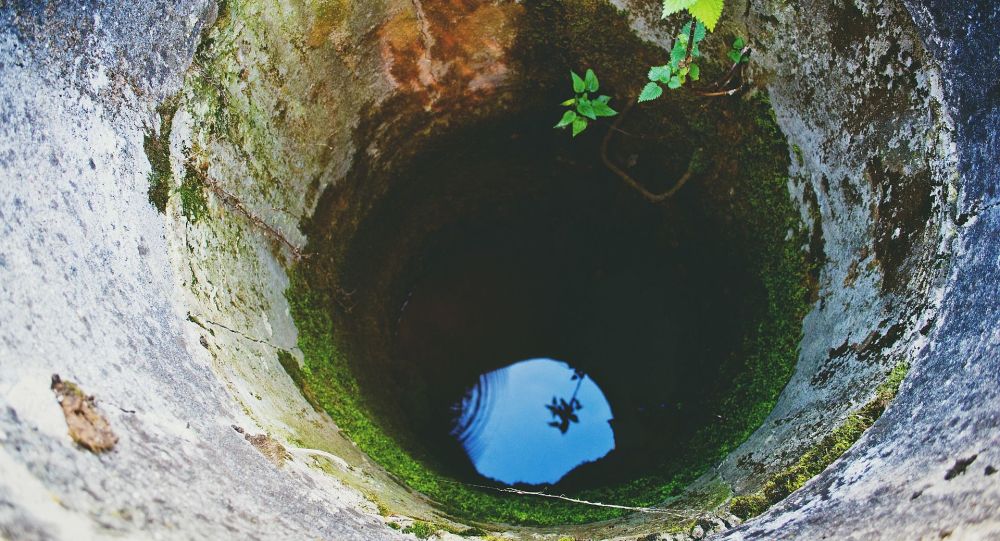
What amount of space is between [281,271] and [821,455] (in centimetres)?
207

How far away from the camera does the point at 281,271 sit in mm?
2557

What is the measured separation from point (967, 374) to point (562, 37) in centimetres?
207

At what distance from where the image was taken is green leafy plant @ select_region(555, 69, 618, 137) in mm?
2812

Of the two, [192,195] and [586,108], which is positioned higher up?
[586,108]

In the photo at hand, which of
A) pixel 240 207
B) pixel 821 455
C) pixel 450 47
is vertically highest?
pixel 450 47

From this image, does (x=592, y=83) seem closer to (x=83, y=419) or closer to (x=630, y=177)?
(x=630, y=177)

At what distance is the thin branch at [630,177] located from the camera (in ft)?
10.1

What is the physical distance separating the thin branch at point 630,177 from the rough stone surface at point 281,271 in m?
0.54

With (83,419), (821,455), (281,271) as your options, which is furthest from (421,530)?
(281,271)

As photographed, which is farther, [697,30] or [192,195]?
[697,30]

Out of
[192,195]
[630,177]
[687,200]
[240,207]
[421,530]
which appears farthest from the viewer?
[630,177]

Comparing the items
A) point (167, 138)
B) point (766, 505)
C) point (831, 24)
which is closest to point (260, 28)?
point (167, 138)

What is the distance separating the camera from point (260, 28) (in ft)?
7.54

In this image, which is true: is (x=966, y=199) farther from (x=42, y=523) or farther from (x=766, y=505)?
(x=42, y=523)
